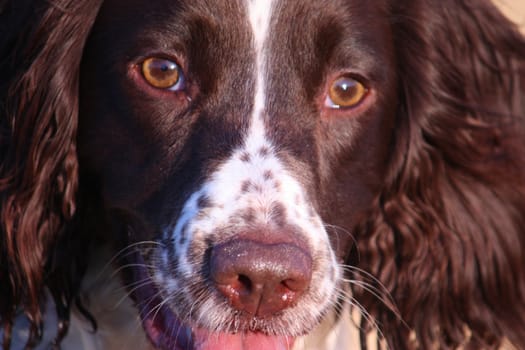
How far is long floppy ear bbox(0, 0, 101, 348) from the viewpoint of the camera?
2893 mm

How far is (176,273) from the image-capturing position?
271 centimetres

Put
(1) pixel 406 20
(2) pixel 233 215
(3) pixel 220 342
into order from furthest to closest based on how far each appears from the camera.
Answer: (1) pixel 406 20, (3) pixel 220 342, (2) pixel 233 215

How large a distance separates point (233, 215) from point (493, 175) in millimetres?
1012

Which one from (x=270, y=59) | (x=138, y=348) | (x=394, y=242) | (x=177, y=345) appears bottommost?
(x=138, y=348)

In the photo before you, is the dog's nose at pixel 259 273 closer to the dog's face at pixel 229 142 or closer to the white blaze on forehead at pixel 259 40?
the dog's face at pixel 229 142

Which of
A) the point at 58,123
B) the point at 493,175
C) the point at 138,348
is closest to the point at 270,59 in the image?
the point at 58,123

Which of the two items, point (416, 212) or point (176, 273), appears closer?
point (176, 273)

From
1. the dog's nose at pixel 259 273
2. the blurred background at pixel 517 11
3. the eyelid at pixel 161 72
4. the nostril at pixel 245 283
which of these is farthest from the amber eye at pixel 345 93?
the blurred background at pixel 517 11

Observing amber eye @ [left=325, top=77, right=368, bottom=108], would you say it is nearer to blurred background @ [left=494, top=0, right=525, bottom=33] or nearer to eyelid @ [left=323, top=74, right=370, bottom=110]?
eyelid @ [left=323, top=74, right=370, bottom=110]

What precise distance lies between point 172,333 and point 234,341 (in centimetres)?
21

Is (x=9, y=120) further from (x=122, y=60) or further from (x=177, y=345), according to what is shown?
(x=177, y=345)

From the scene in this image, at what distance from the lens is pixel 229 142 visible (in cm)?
273

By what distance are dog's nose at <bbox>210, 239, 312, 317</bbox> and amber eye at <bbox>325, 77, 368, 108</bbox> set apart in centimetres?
55

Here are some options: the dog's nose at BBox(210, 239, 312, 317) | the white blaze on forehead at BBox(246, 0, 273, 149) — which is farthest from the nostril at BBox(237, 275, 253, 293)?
the white blaze on forehead at BBox(246, 0, 273, 149)
